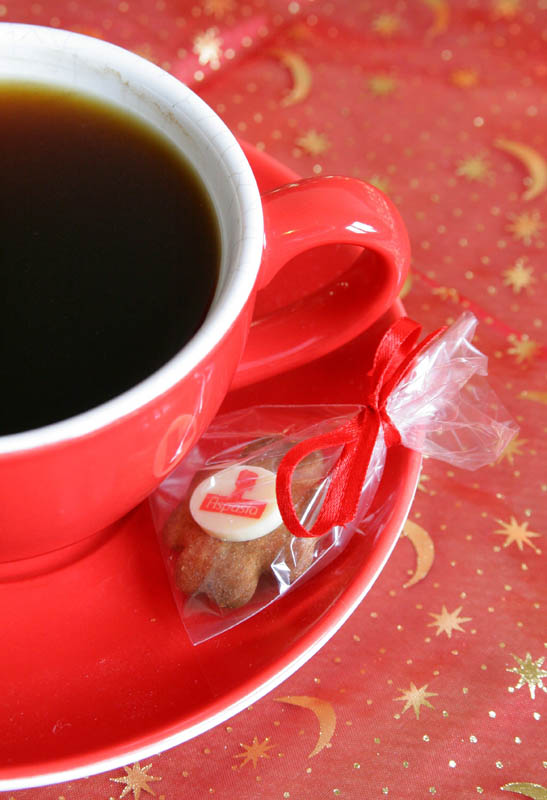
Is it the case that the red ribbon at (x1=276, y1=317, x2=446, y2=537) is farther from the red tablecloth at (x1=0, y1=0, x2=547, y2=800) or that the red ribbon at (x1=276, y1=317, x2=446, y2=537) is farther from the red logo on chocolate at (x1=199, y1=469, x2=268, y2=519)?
the red tablecloth at (x1=0, y1=0, x2=547, y2=800)

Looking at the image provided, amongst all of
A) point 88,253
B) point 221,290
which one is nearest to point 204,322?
point 221,290

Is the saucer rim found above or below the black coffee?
below

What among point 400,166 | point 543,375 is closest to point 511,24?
point 400,166

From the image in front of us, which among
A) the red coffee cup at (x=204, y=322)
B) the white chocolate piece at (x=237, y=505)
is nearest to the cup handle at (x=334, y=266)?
the red coffee cup at (x=204, y=322)

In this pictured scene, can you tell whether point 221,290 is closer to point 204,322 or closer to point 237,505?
point 204,322

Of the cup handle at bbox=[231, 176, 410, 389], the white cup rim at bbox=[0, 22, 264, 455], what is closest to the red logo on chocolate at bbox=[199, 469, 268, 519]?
the cup handle at bbox=[231, 176, 410, 389]

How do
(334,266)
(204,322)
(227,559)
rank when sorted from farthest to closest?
1. (334,266)
2. (227,559)
3. (204,322)
